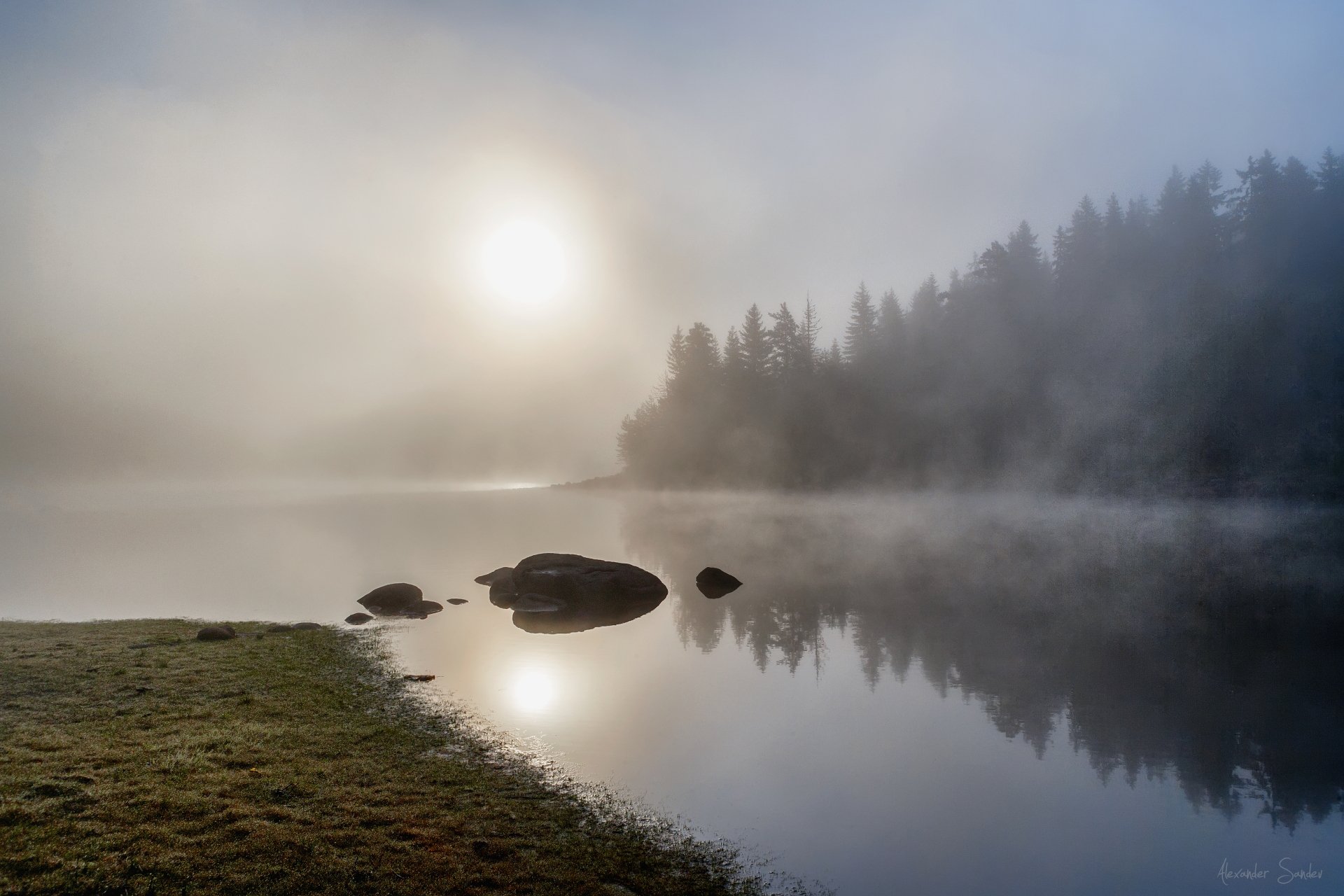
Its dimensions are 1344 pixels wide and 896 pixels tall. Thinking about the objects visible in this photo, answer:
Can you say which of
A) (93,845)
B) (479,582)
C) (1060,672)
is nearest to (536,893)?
(93,845)

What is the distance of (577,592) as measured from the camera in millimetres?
29891

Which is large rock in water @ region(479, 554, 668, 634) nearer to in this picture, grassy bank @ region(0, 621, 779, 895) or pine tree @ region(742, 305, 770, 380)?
grassy bank @ region(0, 621, 779, 895)

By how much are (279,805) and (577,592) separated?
70.0ft

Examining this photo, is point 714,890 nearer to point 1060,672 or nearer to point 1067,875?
point 1067,875

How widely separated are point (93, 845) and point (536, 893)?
543 cm

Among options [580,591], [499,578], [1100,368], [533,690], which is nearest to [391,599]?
[499,578]

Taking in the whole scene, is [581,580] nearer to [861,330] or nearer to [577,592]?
[577,592]

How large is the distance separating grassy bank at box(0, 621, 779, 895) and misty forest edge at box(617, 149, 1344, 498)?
6872 cm

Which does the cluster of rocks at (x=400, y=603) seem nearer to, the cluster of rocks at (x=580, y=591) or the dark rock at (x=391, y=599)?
the dark rock at (x=391, y=599)

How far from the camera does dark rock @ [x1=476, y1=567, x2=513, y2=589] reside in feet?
109

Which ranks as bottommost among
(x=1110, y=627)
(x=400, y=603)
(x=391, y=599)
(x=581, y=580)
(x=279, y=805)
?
(x=1110, y=627)

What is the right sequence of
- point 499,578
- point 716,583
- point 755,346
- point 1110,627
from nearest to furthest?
point 1110,627
point 716,583
point 499,578
point 755,346

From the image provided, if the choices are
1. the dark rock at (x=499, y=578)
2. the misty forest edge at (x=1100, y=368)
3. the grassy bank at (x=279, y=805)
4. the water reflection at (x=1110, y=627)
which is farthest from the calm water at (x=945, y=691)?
the misty forest edge at (x=1100, y=368)

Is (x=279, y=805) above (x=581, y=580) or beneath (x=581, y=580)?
above
